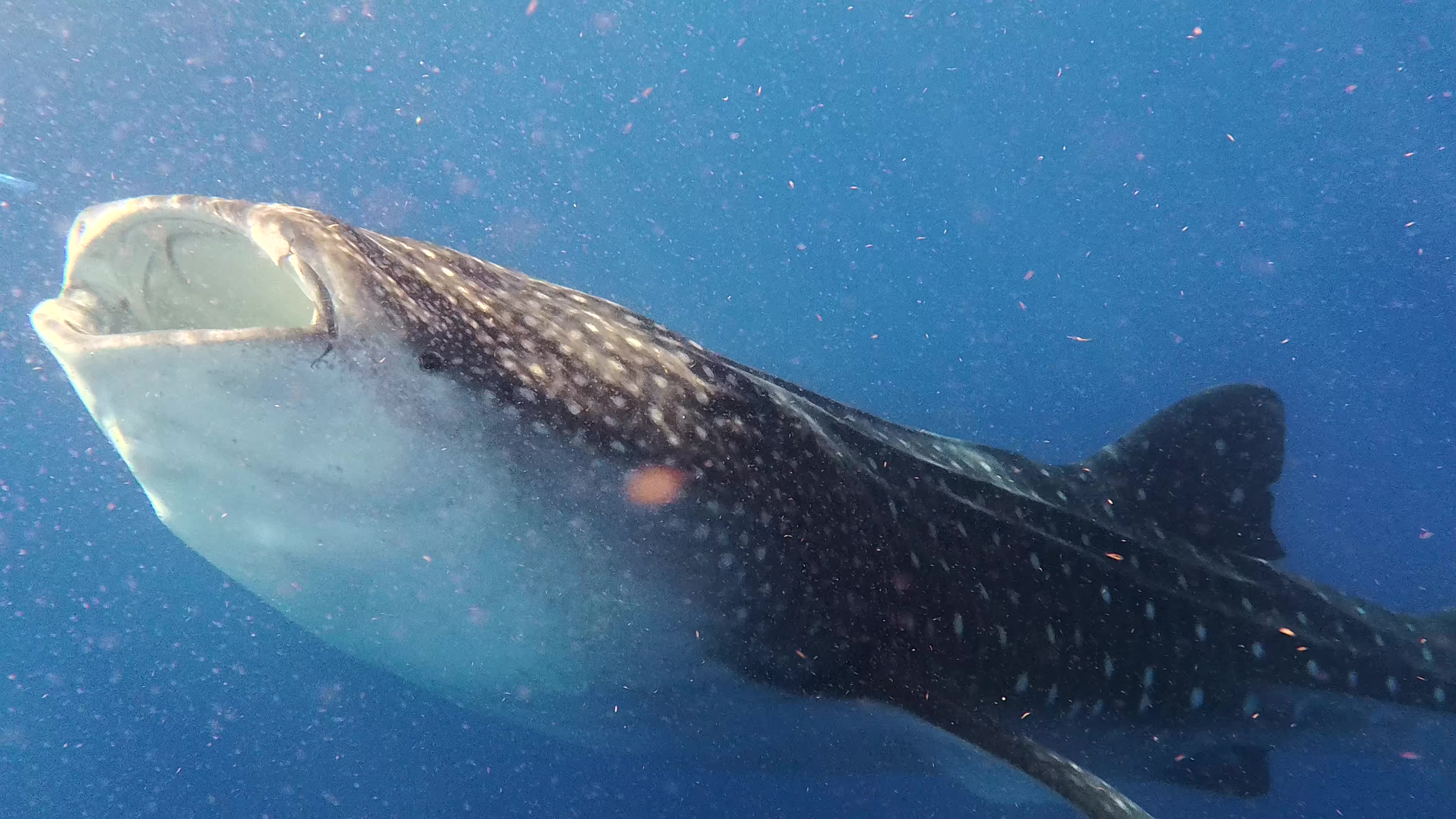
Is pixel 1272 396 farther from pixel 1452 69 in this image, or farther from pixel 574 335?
pixel 1452 69

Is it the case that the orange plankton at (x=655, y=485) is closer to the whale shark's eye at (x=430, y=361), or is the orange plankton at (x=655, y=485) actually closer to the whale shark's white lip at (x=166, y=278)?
the whale shark's eye at (x=430, y=361)

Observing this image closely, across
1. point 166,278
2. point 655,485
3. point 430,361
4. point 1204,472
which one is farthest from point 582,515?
point 1204,472

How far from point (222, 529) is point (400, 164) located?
21068 mm

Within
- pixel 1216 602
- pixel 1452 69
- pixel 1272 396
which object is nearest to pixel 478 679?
pixel 1216 602

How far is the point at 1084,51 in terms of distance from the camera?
20.9 metres

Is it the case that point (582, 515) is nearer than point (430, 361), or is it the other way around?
point (430, 361)

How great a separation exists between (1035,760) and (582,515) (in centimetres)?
213

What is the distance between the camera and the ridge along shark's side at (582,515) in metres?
1.61

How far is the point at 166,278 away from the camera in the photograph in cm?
181

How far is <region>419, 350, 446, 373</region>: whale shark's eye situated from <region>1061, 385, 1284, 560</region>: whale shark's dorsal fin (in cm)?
408

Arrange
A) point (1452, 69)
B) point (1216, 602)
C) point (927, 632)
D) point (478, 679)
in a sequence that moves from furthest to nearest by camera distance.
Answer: point (1452, 69) → point (1216, 602) → point (927, 632) → point (478, 679)

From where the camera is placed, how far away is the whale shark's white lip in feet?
4.83

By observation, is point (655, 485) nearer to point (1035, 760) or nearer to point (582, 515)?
point (582, 515)

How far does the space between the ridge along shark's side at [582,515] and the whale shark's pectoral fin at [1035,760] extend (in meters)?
0.01
